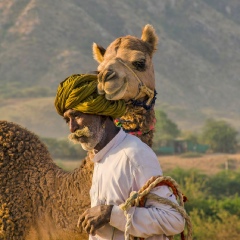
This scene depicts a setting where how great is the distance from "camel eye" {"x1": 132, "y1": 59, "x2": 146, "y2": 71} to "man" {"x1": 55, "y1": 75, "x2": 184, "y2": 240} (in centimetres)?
257

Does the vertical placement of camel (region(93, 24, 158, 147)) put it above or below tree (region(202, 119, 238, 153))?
above

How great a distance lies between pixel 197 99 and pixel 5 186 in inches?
2562

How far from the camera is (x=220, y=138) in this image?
136 feet

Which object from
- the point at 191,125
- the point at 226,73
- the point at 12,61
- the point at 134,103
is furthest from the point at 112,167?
the point at 226,73

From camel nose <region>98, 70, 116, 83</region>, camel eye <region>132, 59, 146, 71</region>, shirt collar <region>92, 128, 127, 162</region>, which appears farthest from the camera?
camel eye <region>132, 59, 146, 71</region>

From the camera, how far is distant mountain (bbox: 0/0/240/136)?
67.9m

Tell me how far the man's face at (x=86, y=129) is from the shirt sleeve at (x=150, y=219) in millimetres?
325

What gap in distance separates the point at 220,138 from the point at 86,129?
37.5 meters

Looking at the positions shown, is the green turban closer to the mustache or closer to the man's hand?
the mustache

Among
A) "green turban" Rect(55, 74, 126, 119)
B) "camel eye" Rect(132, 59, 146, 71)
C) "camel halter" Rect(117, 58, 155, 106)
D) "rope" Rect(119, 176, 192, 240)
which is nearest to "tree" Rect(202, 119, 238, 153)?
"camel eye" Rect(132, 59, 146, 71)

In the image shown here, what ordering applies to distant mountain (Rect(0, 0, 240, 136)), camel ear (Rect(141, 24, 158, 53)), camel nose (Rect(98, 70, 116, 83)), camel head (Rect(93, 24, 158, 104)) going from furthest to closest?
distant mountain (Rect(0, 0, 240, 136)) < camel ear (Rect(141, 24, 158, 53)) < camel head (Rect(93, 24, 158, 104)) < camel nose (Rect(98, 70, 116, 83))

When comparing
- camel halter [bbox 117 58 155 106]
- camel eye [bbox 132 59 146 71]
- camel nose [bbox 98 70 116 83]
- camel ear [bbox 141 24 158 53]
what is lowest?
camel halter [bbox 117 58 155 106]

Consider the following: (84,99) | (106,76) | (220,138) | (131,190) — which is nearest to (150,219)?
(131,190)

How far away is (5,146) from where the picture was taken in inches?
265
